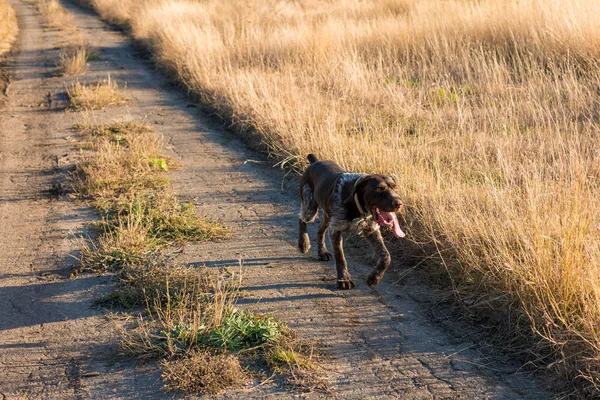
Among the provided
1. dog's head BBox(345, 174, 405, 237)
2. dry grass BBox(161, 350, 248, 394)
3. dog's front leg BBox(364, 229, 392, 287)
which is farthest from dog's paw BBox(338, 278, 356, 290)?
dry grass BBox(161, 350, 248, 394)

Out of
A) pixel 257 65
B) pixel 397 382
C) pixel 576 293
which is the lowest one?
pixel 397 382

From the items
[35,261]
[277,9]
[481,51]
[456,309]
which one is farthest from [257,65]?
[456,309]

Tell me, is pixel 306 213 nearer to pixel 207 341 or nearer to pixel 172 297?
pixel 172 297

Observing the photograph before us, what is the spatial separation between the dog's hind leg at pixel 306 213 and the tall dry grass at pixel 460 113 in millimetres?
878

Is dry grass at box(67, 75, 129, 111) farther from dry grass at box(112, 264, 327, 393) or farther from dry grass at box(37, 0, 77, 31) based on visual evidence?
dry grass at box(37, 0, 77, 31)

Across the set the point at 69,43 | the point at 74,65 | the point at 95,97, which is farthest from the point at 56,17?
the point at 95,97

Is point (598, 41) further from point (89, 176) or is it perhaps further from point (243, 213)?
point (89, 176)

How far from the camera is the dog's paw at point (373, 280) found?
5055mm

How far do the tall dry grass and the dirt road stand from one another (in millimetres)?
440

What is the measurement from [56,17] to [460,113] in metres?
19.8

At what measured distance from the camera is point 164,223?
632 centimetres

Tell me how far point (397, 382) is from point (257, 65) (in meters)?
9.38

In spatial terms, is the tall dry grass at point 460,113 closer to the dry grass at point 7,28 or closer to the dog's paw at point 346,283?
the dog's paw at point 346,283

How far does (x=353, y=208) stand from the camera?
16.8 ft
